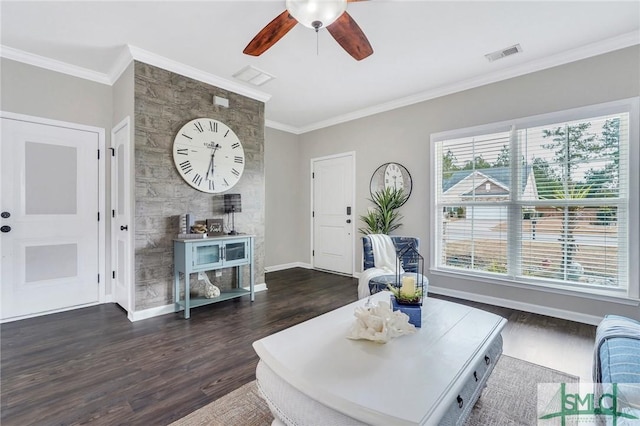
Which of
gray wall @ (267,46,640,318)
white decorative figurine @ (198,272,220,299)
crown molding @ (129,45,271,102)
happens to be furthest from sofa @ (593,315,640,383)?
crown molding @ (129,45,271,102)

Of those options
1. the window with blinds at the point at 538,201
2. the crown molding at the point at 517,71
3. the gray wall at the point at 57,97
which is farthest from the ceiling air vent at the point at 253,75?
the window with blinds at the point at 538,201

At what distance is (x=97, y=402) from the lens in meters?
1.71

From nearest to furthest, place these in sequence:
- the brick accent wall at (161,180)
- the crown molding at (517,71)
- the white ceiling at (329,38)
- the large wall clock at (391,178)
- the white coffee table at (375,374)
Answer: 1. the white coffee table at (375,374)
2. the white ceiling at (329,38)
3. the crown molding at (517,71)
4. the brick accent wall at (161,180)
5. the large wall clock at (391,178)

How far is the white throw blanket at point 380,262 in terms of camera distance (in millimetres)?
3066

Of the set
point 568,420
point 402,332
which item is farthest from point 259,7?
point 568,420

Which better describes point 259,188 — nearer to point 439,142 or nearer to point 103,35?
point 103,35

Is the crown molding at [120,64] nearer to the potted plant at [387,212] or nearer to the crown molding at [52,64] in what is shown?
the crown molding at [52,64]

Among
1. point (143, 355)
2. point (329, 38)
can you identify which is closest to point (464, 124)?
point (329, 38)

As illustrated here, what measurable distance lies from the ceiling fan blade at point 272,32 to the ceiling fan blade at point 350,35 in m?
0.28

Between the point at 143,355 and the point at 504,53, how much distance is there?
4.26m

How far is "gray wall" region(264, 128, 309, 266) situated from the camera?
205 inches

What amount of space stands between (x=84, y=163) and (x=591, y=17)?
512 centimetres

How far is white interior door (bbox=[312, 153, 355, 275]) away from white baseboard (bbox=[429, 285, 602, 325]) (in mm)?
1616

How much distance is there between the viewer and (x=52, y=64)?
307cm
